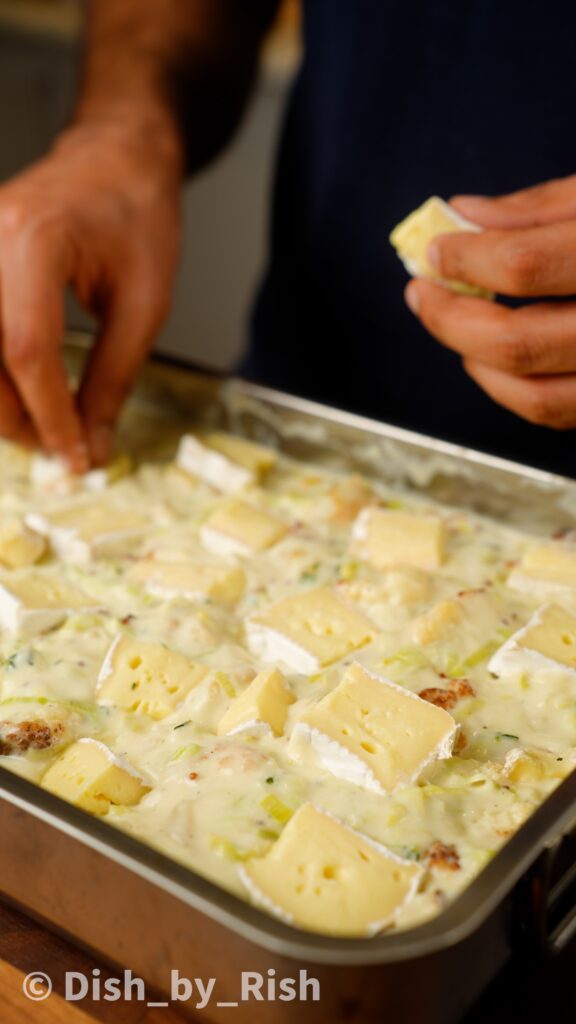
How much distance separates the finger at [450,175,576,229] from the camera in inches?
61.1

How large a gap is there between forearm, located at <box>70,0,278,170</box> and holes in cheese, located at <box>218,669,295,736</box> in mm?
1268

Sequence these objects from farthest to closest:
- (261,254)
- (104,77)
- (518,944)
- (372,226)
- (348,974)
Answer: (261,254)
(104,77)
(372,226)
(518,944)
(348,974)

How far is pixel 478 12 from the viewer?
198 cm

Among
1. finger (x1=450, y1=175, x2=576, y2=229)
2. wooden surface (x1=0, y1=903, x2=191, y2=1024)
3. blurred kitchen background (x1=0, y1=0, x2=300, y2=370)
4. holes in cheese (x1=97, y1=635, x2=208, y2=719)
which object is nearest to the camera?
wooden surface (x1=0, y1=903, x2=191, y2=1024)

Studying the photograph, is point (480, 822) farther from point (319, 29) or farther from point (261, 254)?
point (261, 254)

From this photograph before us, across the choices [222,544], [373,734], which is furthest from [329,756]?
[222,544]

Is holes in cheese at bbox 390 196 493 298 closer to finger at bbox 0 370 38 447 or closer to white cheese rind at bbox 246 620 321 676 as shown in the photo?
white cheese rind at bbox 246 620 321 676

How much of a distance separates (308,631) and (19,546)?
0.47m

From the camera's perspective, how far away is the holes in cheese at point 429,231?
164cm

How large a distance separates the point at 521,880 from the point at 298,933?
210 mm

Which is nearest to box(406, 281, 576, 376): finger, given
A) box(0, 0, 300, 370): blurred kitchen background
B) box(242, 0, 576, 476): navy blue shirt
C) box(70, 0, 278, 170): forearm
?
box(242, 0, 576, 476): navy blue shirt

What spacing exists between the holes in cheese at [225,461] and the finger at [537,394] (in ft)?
1.59

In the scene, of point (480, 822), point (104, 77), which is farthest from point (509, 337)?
point (104, 77)

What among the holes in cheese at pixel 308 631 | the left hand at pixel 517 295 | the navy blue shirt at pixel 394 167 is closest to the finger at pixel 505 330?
the left hand at pixel 517 295
